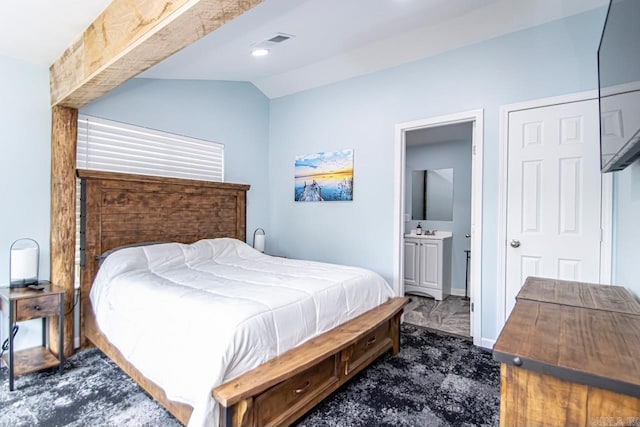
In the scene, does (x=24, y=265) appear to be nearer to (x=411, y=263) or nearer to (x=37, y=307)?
(x=37, y=307)

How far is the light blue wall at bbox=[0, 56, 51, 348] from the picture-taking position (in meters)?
Answer: 2.45

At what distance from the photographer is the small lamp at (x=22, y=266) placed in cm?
239

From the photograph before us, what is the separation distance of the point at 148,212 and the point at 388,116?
2698mm

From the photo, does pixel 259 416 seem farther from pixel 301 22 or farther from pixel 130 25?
pixel 301 22

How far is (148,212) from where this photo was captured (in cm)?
322

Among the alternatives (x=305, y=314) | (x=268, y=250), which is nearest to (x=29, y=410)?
(x=305, y=314)

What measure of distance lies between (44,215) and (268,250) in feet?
8.29

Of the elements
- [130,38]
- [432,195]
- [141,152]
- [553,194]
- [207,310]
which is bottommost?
[207,310]

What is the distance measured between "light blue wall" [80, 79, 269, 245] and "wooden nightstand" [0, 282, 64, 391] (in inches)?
61.4

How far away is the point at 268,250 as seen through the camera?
4594 mm

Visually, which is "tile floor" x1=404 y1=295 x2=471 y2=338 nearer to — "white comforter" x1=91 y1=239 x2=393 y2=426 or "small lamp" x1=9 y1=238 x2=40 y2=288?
"white comforter" x1=91 y1=239 x2=393 y2=426

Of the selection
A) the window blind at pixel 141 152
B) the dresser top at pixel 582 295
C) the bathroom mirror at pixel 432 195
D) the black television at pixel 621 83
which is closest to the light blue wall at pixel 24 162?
the window blind at pixel 141 152

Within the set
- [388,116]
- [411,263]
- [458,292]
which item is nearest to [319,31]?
[388,116]

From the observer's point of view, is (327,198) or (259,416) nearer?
(259,416)
